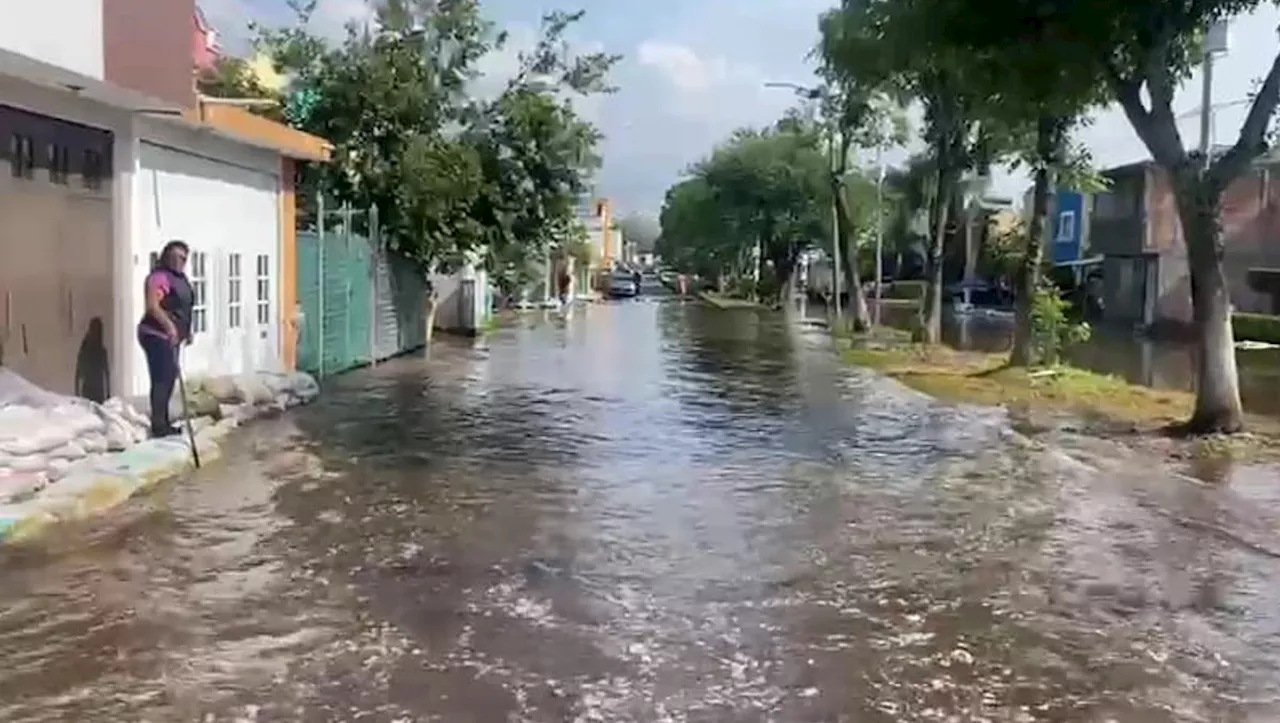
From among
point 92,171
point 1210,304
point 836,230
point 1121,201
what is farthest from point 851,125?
point 92,171

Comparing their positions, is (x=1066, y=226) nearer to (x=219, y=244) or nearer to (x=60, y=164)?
(x=219, y=244)

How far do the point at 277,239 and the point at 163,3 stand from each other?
22.2 feet

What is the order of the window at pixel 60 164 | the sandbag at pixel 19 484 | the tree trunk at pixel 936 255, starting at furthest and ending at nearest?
1. the tree trunk at pixel 936 255
2. the window at pixel 60 164
3. the sandbag at pixel 19 484

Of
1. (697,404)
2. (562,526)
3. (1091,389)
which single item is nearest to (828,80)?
A: (1091,389)

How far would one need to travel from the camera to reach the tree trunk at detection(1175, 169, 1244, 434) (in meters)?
15.7

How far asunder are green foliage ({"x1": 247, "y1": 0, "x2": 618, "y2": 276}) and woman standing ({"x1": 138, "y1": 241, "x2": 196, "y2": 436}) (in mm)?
11883

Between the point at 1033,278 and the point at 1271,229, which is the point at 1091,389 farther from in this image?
the point at 1271,229

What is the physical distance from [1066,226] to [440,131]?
45.0m

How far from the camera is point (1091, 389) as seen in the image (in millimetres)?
21375

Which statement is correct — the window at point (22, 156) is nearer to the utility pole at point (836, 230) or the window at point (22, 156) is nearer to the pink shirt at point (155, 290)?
the pink shirt at point (155, 290)

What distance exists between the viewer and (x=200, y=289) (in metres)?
17.4

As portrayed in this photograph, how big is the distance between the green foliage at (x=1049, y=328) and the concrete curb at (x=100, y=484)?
14130mm

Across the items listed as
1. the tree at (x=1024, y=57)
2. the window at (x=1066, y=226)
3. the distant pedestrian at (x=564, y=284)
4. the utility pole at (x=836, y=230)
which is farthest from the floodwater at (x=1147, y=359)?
the window at (x=1066, y=226)

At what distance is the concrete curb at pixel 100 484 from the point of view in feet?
A: 30.9
